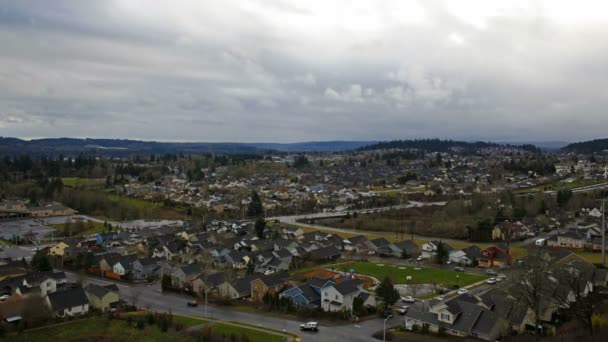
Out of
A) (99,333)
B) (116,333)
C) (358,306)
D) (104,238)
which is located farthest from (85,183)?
(358,306)

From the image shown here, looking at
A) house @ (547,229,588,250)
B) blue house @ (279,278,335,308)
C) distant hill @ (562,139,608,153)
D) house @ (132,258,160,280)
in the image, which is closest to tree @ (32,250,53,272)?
house @ (132,258,160,280)

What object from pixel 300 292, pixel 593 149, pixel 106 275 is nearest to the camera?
pixel 300 292

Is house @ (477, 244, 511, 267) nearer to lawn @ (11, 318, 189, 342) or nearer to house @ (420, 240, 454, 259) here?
house @ (420, 240, 454, 259)

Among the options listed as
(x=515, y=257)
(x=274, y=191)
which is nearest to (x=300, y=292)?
(x=515, y=257)

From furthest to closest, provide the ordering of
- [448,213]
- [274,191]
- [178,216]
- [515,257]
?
1. [274,191]
2. [178,216]
3. [448,213]
4. [515,257]

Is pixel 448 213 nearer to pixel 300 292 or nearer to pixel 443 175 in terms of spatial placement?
pixel 300 292

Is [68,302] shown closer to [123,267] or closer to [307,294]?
[123,267]
